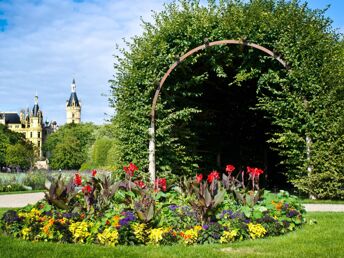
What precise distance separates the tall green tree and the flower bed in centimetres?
464

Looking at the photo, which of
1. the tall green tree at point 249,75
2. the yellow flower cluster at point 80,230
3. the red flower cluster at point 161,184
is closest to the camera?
the yellow flower cluster at point 80,230

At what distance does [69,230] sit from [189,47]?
7.60 m

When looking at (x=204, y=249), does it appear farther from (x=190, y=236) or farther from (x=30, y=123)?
(x=30, y=123)

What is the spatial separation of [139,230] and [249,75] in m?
7.73

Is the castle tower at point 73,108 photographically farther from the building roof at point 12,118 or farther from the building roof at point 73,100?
the building roof at point 12,118

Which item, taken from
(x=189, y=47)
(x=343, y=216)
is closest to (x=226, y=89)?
(x=189, y=47)

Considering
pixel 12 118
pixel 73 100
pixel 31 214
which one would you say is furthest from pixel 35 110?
pixel 31 214

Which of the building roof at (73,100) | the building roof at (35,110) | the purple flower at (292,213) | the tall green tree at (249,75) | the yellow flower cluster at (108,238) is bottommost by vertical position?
the yellow flower cluster at (108,238)

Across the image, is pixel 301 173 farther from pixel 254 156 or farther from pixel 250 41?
pixel 254 156

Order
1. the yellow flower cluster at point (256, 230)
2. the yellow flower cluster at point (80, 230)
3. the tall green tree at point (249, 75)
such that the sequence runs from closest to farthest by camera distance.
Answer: the yellow flower cluster at point (80, 230), the yellow flower cluster at point (256, 230), the tall green tree at point (249, 75)

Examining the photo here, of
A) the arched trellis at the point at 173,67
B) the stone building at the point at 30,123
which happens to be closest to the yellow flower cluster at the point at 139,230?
the arched trellis at the point at 173,67

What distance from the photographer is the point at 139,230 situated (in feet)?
18.1

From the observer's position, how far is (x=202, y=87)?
15.5 metres

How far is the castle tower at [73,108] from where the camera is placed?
11557cm
